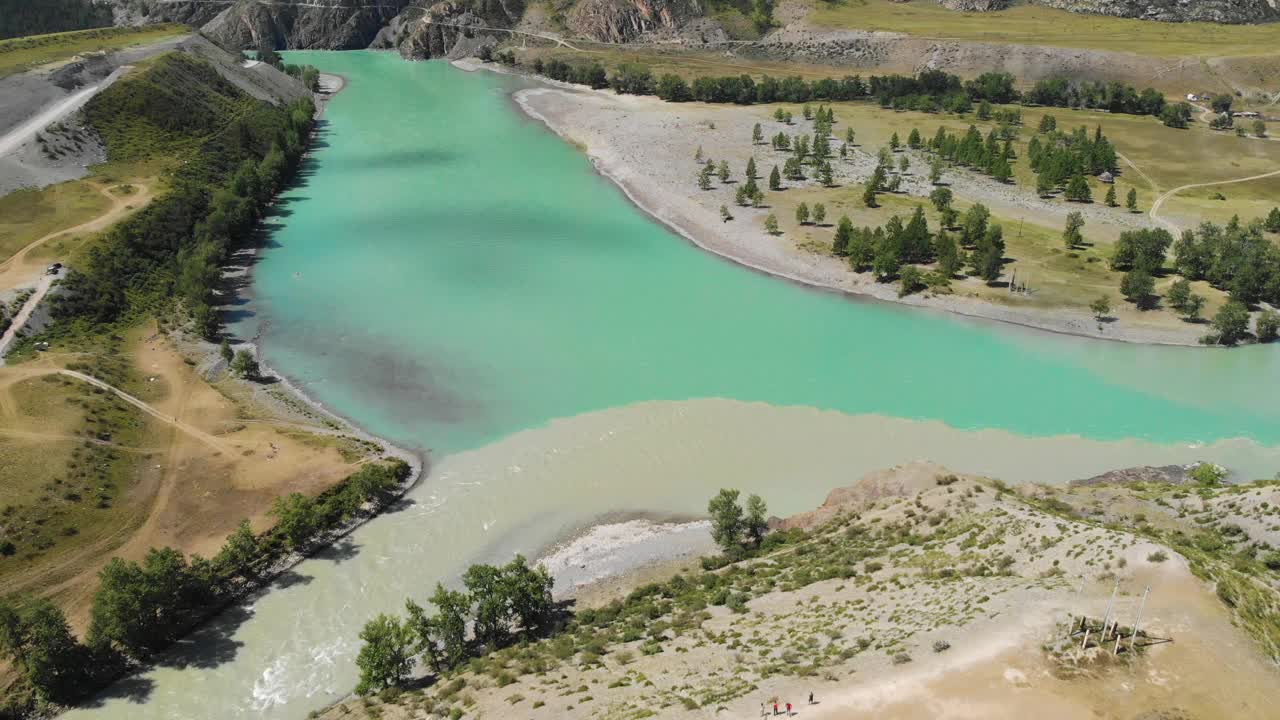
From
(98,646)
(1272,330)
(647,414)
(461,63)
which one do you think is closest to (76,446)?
(98,646)

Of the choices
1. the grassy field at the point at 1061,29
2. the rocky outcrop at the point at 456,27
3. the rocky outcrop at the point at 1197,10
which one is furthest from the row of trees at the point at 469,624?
the rocky outcrop at the point at 1197,10

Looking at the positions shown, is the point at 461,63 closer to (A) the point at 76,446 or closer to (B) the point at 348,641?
(A) the point at 76,446

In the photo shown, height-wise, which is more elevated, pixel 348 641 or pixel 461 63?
pixel 461 63

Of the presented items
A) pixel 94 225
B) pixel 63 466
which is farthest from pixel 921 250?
pixel 94 225

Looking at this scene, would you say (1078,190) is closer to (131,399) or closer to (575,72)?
(131,399)

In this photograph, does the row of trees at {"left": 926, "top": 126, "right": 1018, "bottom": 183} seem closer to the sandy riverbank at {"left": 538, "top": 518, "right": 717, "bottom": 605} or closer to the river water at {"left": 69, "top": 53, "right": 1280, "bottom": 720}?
the river water at {"left": 69, "top": 53, "right": 1280, "bottom": 720}

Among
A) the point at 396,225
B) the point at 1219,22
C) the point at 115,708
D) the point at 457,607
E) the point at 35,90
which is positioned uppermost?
the point at 1219,22
